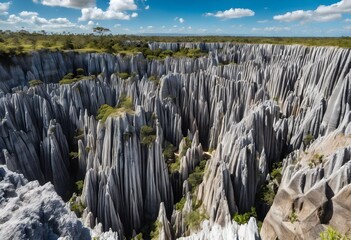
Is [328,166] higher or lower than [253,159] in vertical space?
higher

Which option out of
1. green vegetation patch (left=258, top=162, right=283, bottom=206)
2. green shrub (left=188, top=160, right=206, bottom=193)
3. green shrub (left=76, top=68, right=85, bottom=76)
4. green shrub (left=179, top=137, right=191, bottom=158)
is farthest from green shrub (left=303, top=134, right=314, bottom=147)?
green shrub (left=76, top=68, right=85, bottom=76)

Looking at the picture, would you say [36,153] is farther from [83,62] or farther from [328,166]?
[83,62]

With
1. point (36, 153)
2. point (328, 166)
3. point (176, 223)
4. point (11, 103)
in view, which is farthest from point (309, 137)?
point (11, 103)

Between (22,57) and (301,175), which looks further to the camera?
(22,57)

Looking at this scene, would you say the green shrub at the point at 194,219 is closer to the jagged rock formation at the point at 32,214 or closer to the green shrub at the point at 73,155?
the jagged rock formation at the point at 32,214

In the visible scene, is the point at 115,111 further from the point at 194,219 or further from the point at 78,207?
the point at 194,219

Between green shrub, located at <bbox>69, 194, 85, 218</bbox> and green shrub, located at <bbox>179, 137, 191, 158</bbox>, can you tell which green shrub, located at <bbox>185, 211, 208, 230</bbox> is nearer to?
green shrub, located at <bbox>69, 194, 85, 218</bbox>
